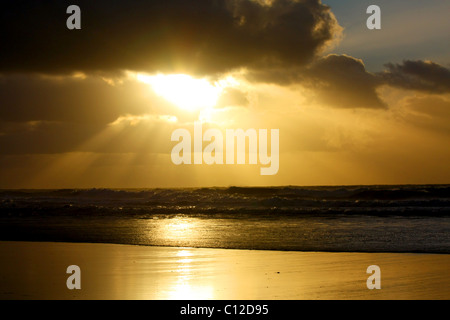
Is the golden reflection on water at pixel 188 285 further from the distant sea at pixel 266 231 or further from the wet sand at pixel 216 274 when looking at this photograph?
the distant sea at pixel 266 231

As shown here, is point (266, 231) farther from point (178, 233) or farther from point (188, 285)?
point (188, 285)

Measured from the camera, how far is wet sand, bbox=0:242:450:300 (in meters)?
9.67

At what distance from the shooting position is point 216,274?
457 inches

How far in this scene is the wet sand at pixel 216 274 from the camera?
967 cm

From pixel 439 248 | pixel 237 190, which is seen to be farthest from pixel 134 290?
pixel 237 190

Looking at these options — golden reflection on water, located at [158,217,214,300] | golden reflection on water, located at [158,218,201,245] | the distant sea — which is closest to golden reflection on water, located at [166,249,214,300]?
golden reflection on water, located at [158,217,214,300]

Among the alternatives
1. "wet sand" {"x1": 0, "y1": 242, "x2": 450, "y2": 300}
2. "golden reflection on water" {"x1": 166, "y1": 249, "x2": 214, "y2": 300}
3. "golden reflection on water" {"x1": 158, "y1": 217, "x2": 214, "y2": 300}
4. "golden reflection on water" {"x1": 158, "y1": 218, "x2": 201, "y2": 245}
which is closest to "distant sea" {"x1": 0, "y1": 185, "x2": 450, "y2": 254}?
"golden reflection on water" {"x1": 158, "y1": 218, "x2": 201, "y2": 245}

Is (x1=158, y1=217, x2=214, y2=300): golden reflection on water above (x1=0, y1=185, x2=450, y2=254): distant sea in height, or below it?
below

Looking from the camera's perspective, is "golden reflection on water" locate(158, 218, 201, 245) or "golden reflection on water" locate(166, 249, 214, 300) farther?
"golden reflection on water" locate(158, 218, 201, 245)

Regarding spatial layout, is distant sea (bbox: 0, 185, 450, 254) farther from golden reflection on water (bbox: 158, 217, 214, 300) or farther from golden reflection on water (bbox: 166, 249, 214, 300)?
golden reflection on water (bbox: 166, 249, 214, 300)

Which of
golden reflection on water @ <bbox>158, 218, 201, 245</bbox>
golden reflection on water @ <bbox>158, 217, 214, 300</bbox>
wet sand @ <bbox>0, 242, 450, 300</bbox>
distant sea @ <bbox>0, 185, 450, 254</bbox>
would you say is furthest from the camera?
golden reflection on water @ <bbox>158, 218, 201, 245</bbox>

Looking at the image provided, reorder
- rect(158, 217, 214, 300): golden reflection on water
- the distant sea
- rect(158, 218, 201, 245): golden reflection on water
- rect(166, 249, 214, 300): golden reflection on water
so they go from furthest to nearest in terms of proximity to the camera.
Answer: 1. rect(158, 218, 201, 245): golden reflection on water
2. the distant sea
3. rect(158, 217, 214, 300): golden reflection on water
4. rect(166, 249, 214, 300): golden reflection on water

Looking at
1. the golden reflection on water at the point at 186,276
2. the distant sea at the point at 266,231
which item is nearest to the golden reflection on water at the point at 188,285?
the golden reflection on water at the point at 186,276
